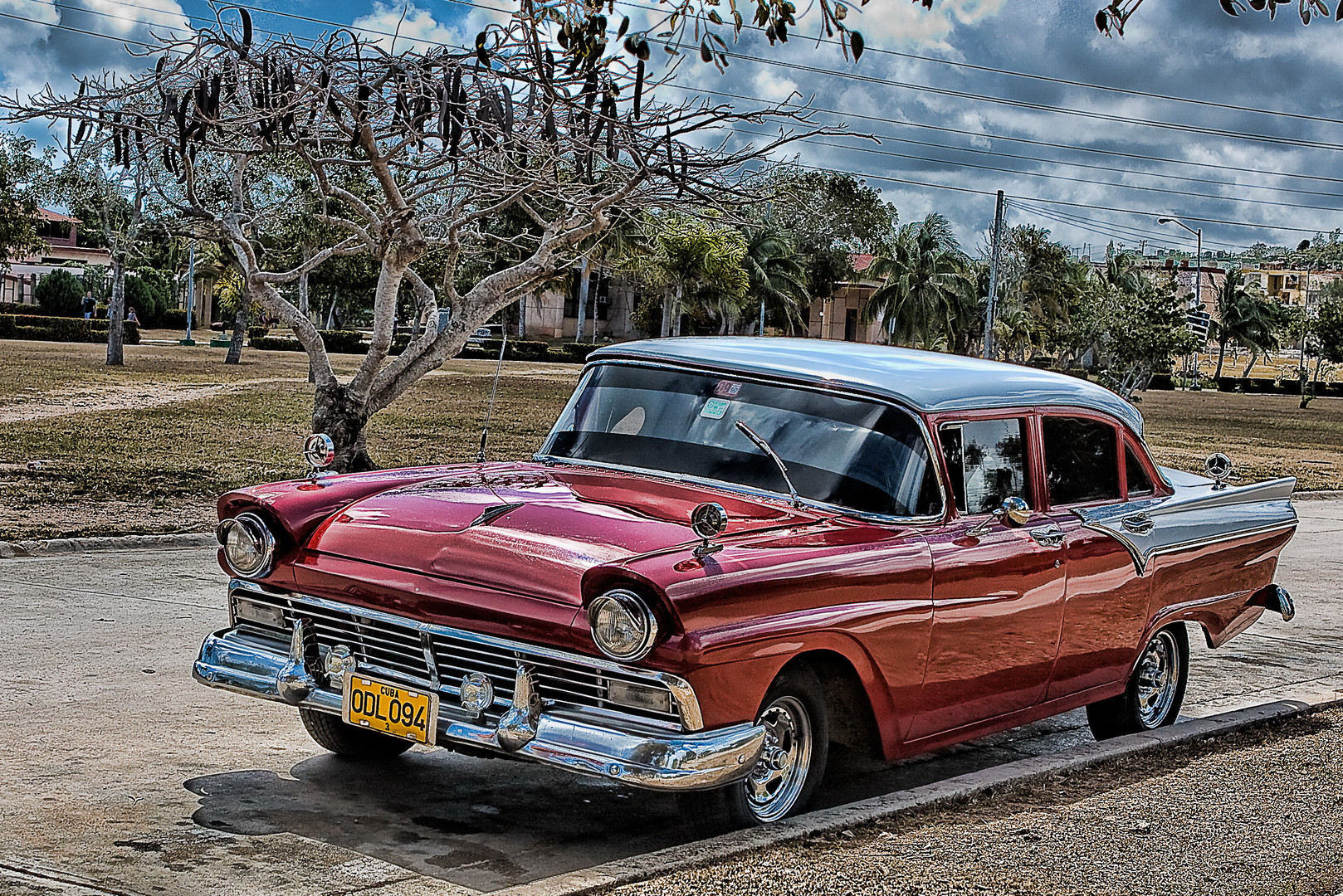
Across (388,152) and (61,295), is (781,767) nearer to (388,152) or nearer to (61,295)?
(388,152)

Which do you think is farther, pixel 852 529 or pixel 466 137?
pixel 466 137

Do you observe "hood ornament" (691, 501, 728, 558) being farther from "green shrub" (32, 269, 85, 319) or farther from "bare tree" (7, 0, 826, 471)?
"green shrub" (32, 269, 85, 319)

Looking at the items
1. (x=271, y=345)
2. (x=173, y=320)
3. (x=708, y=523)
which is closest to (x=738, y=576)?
(x=708, y=523)

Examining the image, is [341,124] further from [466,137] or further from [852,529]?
[852,529]

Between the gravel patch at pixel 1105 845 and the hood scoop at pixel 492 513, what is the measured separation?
4.55ft

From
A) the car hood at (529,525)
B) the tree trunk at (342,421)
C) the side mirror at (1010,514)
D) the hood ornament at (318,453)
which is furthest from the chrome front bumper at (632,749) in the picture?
the tree trunk at (342,421)

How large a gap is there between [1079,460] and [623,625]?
302 cm

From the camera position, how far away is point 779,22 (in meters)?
6.67

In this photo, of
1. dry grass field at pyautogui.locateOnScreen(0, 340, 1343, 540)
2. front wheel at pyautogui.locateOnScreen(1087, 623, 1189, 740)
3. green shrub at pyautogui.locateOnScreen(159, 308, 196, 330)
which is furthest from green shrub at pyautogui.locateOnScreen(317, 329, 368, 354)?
front wheel at pyautogui.locateOnScreen(1087, 623, 1189, 740)

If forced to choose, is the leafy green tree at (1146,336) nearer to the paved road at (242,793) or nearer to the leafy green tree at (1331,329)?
the leafy green tree at (1331,329)

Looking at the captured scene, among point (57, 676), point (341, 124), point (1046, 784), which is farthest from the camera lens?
point (341, 124)

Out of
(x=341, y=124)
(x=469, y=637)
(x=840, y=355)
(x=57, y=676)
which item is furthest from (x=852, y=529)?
(x=341, y=124)

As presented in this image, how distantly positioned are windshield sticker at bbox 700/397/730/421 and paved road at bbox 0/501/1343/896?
1.50 m

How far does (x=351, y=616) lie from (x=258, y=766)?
1087mm
